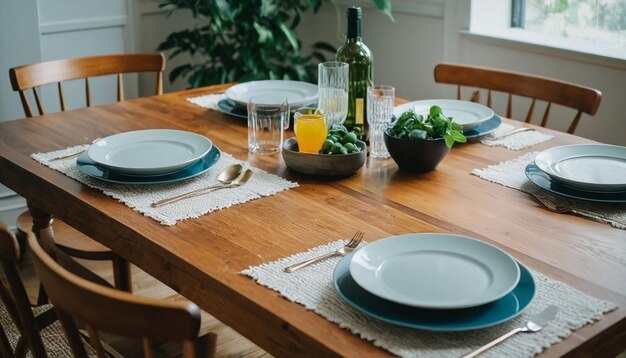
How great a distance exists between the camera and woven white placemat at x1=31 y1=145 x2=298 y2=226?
5.27 feet

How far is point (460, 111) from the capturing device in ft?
7.14

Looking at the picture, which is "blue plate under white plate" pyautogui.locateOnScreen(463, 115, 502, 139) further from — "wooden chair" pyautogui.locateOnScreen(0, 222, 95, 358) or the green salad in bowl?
"wooden chair" pyautogui.locateOnScreen(0, 222, 95, 358)

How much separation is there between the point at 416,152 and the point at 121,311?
2.89 feet

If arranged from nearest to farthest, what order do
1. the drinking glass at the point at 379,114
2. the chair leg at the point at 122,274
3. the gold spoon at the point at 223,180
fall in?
the gold spoon at the point at 223,180 → the drinking glass at the point at 379,114 → the chair leg at the point at 122,274

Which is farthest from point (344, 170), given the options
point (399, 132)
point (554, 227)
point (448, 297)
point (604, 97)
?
point (604, 97)

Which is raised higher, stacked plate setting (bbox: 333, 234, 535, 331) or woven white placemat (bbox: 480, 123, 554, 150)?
woven white placemat (bbox: 480, 123, 554, 150)

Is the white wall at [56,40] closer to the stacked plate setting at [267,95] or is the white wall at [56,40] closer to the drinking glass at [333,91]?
the stacked plate setting at [267,95]

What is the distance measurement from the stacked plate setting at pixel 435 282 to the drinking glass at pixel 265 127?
0.66 meters

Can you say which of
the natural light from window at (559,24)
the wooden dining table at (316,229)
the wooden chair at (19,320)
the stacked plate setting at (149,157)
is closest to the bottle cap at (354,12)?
the wooden dining table at (316,229)

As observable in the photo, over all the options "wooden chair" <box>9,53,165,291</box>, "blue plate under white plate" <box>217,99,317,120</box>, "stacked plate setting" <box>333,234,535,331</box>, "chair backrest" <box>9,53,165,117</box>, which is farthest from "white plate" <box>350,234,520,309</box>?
"chair backrest" <box>9,53,165,117</box>

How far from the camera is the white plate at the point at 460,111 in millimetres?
2090

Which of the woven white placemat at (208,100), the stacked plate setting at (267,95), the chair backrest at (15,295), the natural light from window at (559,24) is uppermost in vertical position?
the natural light from window at (559,24)

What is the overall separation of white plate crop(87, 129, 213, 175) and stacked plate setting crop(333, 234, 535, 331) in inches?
23.9

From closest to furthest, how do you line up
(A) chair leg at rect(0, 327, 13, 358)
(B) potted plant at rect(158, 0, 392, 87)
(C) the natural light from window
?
(A) chair leg at rect(0, 327, 13, 358), (C) the natural light from window, (B) potted plant at rect(158, 0, 392, 87)
